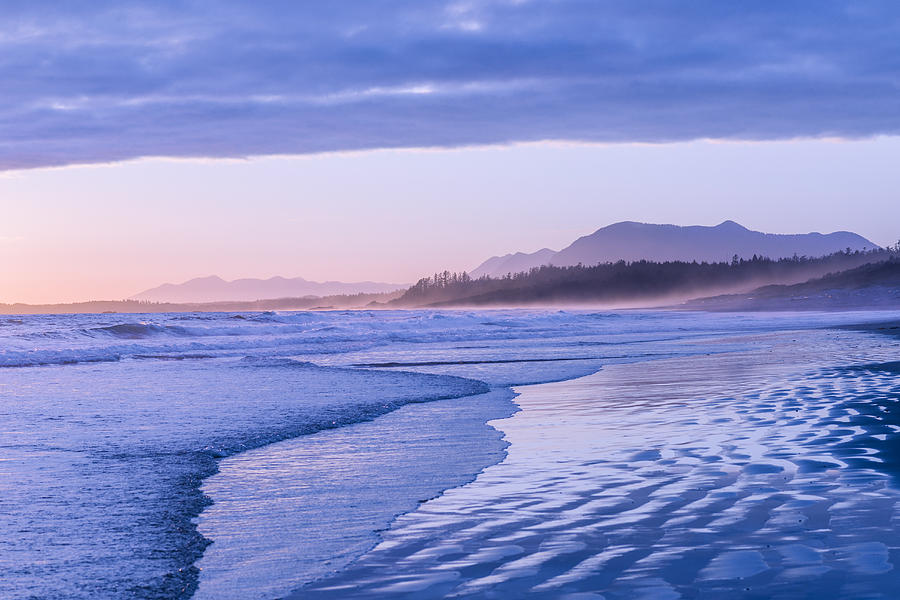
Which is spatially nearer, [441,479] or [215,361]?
[441,479]

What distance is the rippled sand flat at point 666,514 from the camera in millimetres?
4285

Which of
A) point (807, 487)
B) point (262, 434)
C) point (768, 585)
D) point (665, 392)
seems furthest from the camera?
point (665, 392)

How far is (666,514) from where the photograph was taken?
5656mm

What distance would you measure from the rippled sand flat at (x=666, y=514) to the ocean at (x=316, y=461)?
42 mm

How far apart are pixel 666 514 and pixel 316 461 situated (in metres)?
3.54

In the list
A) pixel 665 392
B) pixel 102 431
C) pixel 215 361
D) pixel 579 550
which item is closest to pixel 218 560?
pixel 579 550

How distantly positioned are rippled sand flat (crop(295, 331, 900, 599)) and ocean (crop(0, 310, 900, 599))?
4 centimetres

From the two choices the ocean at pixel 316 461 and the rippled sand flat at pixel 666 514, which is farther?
the ocean at pixel 316 461

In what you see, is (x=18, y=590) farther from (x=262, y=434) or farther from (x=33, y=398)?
(x=33, y=398)

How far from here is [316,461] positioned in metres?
8.09

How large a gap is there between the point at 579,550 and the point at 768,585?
3.45 ft

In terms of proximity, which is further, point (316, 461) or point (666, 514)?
point (316, 461)

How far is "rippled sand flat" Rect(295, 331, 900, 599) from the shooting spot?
4285mm

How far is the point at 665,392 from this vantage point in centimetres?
1352
